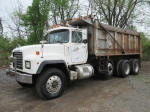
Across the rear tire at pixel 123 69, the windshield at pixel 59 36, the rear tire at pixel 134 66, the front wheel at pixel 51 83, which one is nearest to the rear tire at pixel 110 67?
the rear tire at pixel 123 69

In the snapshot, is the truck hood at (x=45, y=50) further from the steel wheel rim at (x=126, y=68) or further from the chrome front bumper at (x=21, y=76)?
the steel wheel rim at (x=126, y=68)

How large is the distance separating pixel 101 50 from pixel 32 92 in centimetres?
371

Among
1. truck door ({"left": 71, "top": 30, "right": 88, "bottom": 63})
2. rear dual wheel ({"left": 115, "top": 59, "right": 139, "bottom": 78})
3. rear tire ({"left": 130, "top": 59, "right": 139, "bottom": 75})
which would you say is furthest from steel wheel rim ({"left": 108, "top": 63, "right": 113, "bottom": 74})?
rear tire ({"left": 130, "top": 59, "right": 139, "bottom": 75})

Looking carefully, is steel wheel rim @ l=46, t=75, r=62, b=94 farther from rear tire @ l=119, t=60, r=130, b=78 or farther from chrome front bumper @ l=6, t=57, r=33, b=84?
rear tire @ l=119, t=60, r=130, b=78

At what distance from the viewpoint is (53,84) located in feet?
15.3

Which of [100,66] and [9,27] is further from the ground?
[9,27]

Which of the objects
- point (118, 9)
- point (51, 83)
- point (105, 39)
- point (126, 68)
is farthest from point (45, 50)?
point (118, 9)

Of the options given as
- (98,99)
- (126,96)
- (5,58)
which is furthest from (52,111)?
(5,58)

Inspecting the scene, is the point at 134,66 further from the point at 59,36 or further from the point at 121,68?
the point at 59,36

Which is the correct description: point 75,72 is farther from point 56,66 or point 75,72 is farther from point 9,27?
point 9,27

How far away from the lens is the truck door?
566 cm

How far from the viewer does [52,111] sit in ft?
12.2

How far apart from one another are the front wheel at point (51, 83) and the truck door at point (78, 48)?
42.9 inches

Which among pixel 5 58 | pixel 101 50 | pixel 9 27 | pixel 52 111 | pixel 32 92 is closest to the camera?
pixel 52 111
